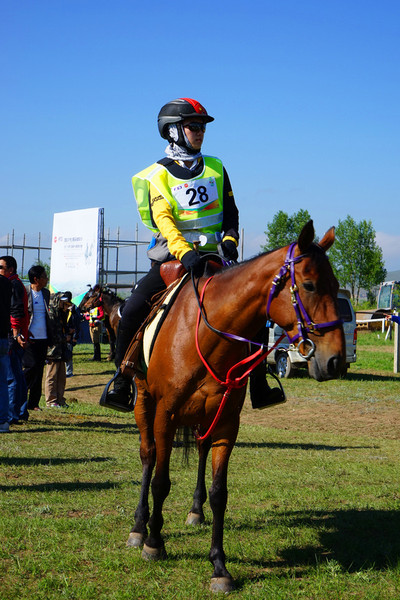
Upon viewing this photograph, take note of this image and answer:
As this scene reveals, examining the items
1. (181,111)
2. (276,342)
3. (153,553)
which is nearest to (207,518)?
(153,553)

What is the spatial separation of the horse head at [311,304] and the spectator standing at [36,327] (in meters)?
8.58

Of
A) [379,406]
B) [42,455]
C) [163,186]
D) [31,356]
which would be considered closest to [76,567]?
[163,186]

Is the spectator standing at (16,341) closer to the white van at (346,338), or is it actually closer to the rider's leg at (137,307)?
the rider's leg at (137,307)

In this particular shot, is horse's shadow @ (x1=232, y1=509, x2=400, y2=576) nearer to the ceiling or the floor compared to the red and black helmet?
nearer to the floor

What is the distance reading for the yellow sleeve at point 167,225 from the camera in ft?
16.6

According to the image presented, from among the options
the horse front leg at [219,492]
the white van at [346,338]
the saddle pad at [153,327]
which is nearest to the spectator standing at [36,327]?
the saddle pad at [153,327]

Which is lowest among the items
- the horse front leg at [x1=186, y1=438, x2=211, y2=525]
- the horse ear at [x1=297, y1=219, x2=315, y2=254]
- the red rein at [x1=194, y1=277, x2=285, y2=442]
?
the horse front leg at [x1=186, y1=438, x2=211, y2=525]

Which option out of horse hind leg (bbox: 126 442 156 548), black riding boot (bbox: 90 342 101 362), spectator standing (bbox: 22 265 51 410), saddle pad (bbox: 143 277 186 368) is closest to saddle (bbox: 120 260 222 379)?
saddle pad (bbox: 143 277 186 368)

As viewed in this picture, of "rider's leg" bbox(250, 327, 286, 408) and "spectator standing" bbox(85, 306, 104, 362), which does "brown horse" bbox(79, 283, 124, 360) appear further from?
"rider's leg" bbox(250, 327, 286, 408)

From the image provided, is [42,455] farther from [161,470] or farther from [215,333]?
[215,333]

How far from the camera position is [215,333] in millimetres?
4613

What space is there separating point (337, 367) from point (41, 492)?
4166 mm

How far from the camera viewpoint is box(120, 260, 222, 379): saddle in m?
5.13

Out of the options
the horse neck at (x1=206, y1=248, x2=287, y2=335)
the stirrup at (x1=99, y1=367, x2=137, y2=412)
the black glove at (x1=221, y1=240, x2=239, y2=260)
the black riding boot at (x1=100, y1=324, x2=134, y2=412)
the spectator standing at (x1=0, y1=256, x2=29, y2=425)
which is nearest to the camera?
the horse neck at (x1=206, y1=248, x2=287, y2=335)
